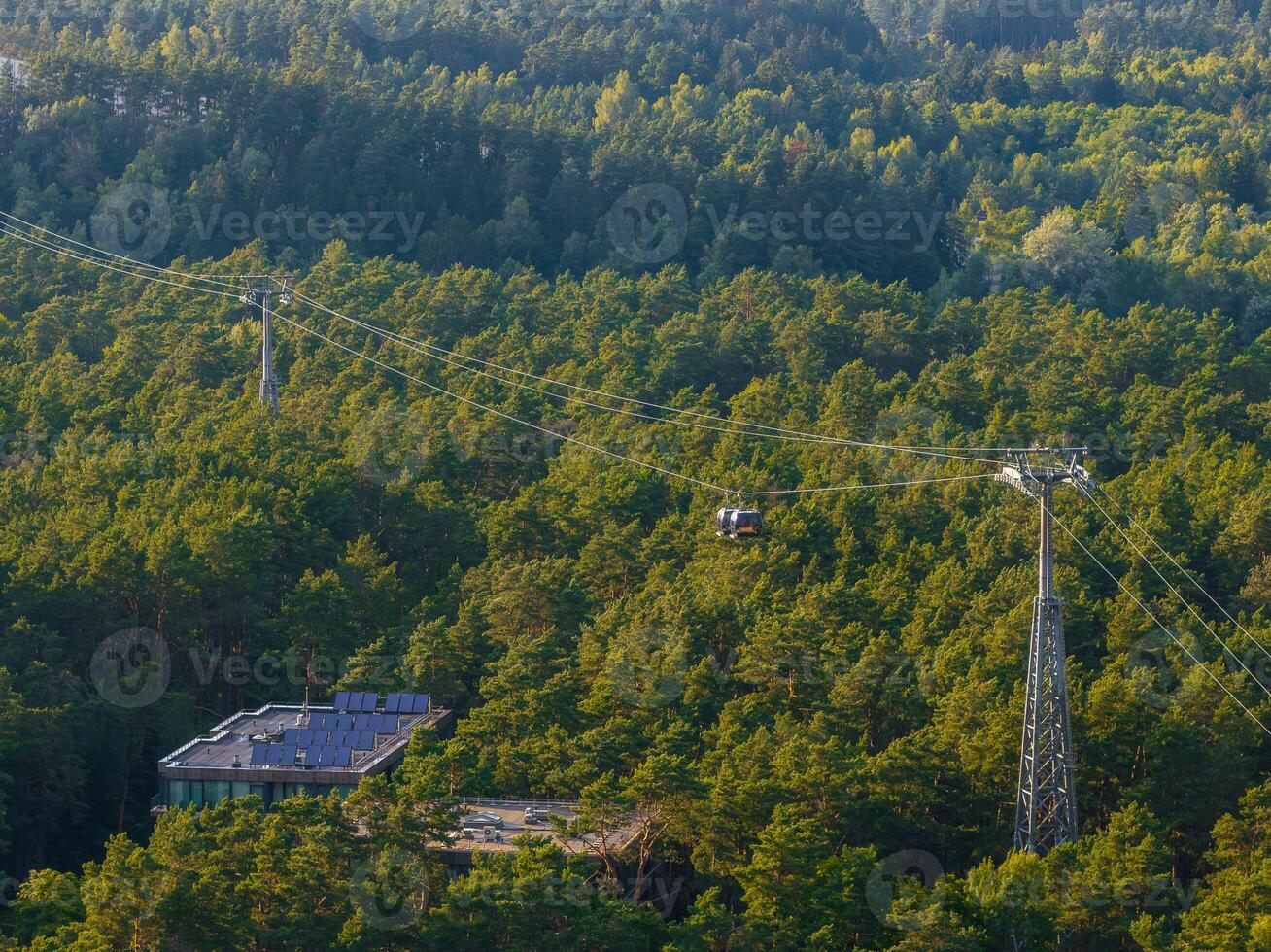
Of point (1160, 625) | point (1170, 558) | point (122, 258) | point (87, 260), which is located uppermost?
point (122, 258)

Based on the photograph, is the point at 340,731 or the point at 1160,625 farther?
the point at 1160,625

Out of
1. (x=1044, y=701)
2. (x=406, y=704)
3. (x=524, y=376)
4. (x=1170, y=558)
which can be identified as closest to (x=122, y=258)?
(x=524, y=376)

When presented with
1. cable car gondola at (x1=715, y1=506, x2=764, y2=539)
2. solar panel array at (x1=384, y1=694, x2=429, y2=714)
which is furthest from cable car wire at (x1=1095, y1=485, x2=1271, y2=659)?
solar panel array at (x1=384, y1=694, x2=429, y2=714)

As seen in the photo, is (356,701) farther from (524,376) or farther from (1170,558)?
(524,376)

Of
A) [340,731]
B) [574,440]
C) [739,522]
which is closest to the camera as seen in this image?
[739,522]

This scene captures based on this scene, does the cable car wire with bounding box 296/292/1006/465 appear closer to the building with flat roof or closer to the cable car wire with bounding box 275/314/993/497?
the cable car wire with bounding box 275/314/993/497

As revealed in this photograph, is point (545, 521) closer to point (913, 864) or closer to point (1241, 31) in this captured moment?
point (913, 864)
